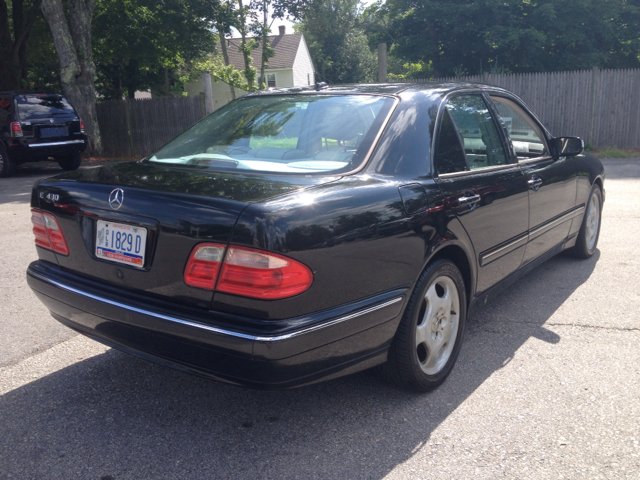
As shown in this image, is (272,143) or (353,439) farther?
(272,143)

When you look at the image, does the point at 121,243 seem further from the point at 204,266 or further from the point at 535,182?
the point at 535,182

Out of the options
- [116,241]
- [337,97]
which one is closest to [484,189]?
[337,97]

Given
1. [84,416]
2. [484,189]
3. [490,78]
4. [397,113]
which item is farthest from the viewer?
[490,78]

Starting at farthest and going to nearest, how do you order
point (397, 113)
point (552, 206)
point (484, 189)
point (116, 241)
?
point (552, 206) < point (484, 189) < point (397, 113) < point (116, 241)

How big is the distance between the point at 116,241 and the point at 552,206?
3.19m

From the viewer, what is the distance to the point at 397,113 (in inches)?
121

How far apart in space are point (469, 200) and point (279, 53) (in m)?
45.1

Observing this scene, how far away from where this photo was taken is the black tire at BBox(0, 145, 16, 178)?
12.5 metres

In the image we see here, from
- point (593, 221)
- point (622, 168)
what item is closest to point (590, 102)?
point (622, 168)

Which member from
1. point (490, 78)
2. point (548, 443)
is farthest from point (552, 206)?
point (490, 78)

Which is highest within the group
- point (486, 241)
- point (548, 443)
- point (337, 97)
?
point (337, 97)

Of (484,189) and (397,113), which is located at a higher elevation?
(397,113)

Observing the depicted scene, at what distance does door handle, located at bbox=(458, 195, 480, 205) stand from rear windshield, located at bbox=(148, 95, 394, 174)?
60 centimetres

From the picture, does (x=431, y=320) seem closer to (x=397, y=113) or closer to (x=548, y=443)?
(x=548, y=443)
